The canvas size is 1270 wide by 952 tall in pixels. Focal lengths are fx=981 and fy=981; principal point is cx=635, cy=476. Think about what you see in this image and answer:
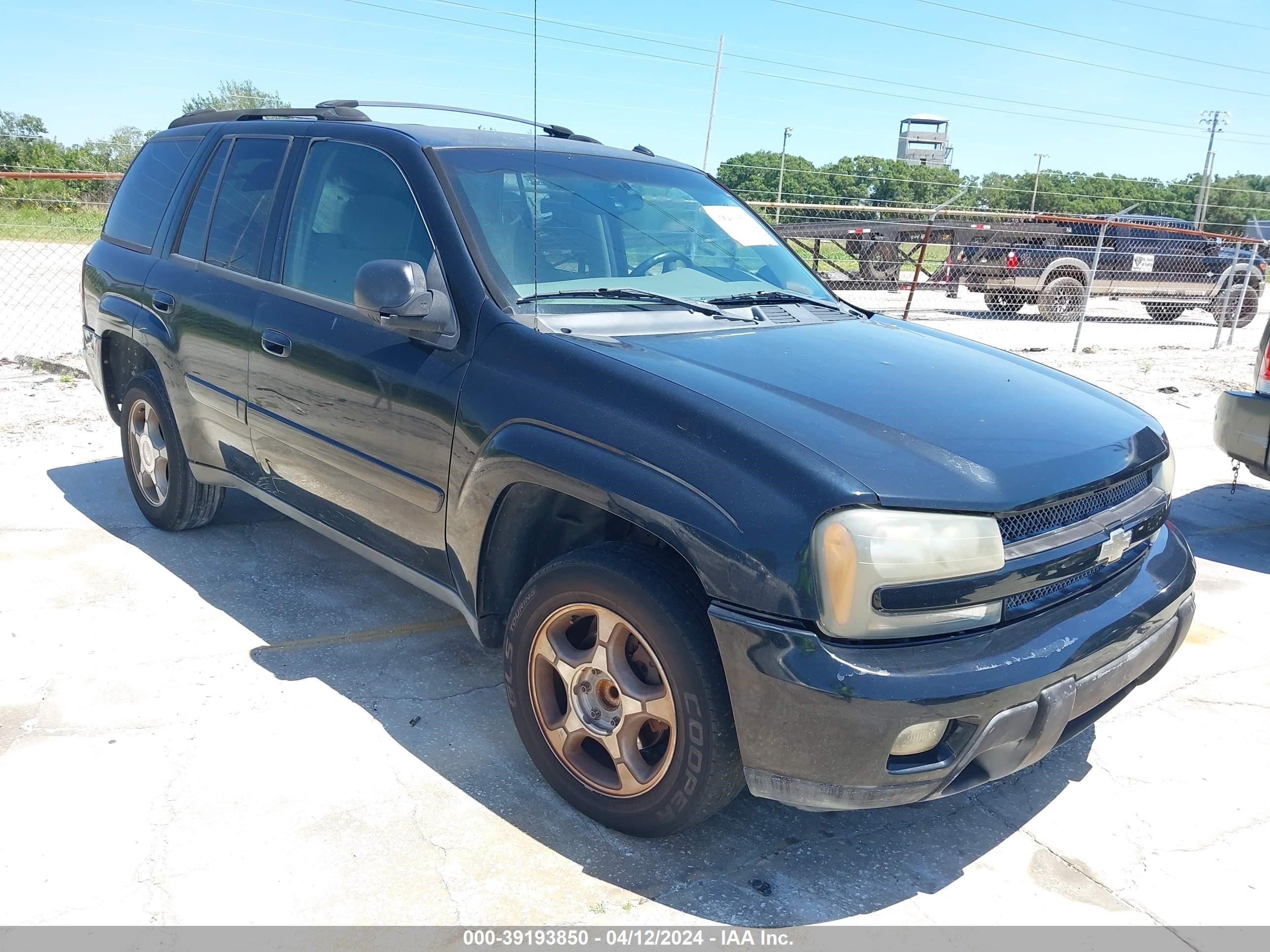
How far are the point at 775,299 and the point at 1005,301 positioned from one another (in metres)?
14.0

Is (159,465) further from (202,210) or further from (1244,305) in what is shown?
(1244,305)

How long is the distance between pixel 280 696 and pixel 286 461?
2.85ft

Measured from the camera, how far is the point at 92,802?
2.74 meters

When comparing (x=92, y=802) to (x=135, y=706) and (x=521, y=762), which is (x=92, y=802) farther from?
(x=521, y=762)

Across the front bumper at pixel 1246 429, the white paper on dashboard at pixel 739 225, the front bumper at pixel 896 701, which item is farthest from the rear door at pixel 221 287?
the front bumper at pixel 1246 429

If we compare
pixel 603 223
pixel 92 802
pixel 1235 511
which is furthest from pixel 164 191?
pixel 1235 511

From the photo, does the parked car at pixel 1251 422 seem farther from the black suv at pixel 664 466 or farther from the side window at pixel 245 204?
the side window at pixel 245 204

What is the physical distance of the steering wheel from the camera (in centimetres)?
338

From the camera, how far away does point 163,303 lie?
4254mm

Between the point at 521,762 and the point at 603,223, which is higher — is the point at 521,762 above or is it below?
below

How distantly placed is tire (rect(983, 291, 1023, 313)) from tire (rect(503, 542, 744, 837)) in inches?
586

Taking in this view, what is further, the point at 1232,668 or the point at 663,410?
the point at 1232,668

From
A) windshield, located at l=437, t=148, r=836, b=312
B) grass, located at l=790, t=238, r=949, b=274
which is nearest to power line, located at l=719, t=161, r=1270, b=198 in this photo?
grass, located at l=790, t=238, r=949, b=274

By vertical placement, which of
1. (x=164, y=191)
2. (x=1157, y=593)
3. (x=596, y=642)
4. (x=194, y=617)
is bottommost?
(x=194, y=617)
